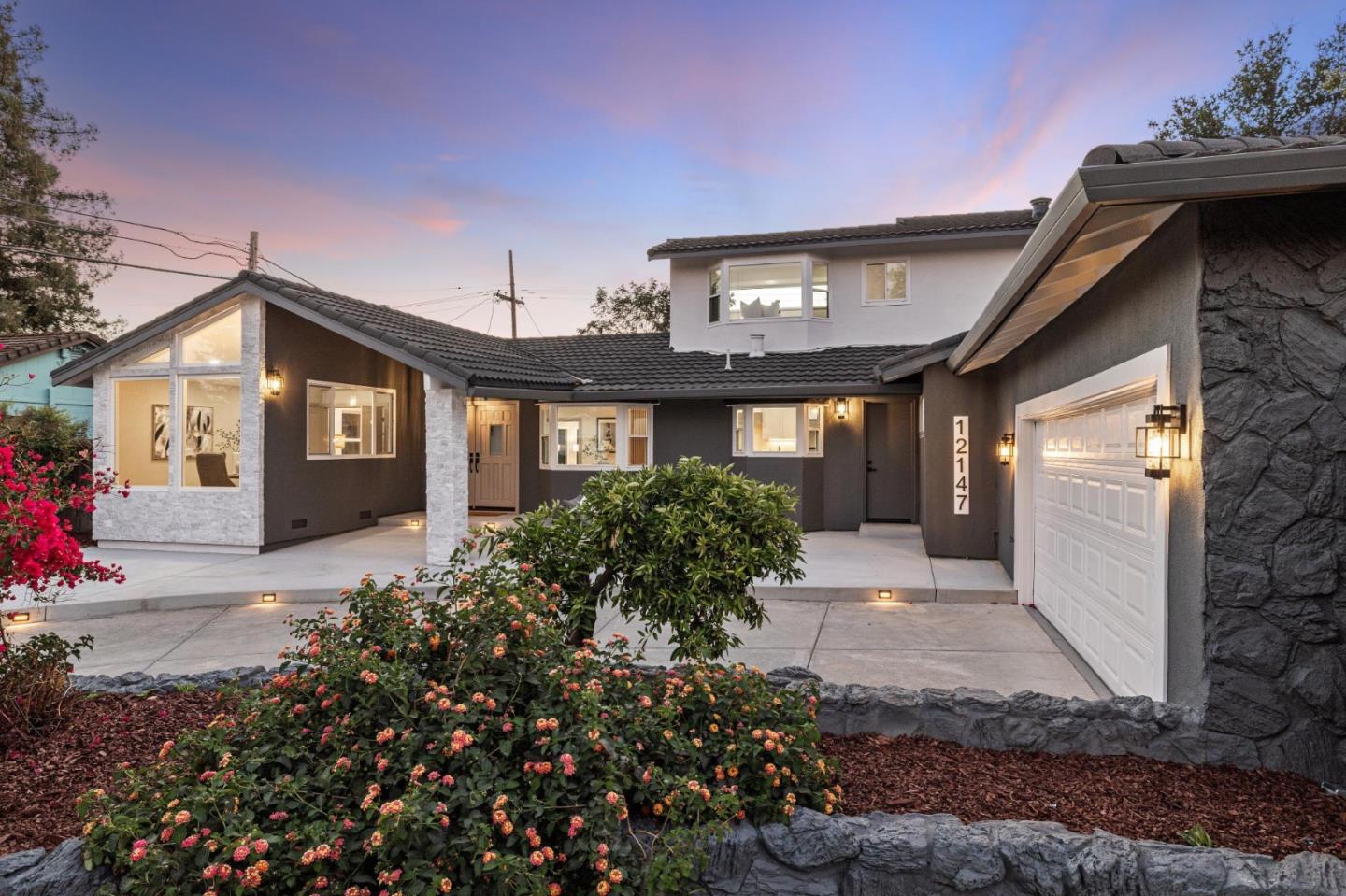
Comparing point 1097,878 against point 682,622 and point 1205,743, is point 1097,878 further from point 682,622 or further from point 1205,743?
point 682,622

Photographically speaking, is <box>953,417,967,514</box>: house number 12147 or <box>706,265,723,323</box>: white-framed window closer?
<box>953,417,967,514</box>: house number 12147

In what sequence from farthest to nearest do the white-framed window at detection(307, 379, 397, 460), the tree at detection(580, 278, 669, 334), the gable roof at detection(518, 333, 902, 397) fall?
1. the tree at detection(580, 278, 669, 334)
2. the gable roof at detection(518, 333, 902, 397)
3. the white-framed window at detection(307, 379, 397, 460)

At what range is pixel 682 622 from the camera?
3980 mm

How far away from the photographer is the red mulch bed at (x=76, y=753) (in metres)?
2.97

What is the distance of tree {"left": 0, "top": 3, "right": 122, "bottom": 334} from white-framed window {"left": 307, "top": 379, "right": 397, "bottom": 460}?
16.2 m

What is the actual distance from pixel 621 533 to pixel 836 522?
10796mm

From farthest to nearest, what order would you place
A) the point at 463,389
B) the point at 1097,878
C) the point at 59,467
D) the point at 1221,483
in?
the point at 463,389 < the point at 59,467 < the point at 1221,483 < the point at 1097,878

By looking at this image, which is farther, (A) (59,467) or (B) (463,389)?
(B) (463,389)

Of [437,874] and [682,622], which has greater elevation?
[682,622]

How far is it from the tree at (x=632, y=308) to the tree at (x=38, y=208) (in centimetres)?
1757

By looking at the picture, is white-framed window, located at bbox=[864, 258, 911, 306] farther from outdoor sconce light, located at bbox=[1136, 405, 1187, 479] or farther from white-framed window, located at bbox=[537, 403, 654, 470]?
outdoor sconce light, located at bbox=[1136, 405, 1187, 479]

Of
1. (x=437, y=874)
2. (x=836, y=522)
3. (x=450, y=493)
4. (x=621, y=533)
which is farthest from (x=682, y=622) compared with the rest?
(x=836, y=522)

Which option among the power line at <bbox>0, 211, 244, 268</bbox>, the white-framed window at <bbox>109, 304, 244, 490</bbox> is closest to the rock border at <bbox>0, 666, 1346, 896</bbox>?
the white-framed window at <bbox>109, 304, 244, 490</bbox>

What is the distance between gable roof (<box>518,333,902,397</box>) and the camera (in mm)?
13211
